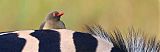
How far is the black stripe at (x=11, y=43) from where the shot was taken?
1.61 ft

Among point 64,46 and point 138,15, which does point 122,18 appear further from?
point 64,46

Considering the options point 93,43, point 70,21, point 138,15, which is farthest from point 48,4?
point 93,43

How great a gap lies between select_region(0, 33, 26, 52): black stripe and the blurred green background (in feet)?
3.10

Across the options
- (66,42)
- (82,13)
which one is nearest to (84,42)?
(66,42)

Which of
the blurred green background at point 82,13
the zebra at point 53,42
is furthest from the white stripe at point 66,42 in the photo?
the blurred green background at point 82,13

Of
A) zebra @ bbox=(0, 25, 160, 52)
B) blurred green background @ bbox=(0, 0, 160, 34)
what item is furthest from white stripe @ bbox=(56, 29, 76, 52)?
blurred green background @ bbox=(0, 0, 160, 34)

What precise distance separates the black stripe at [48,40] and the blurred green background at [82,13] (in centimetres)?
93

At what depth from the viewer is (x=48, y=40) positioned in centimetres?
51

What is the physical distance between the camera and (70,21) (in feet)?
4.92

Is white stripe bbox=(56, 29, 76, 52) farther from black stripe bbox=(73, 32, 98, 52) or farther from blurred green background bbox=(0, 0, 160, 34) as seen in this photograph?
blurred green background bbox=(0, 0, 160, 34)

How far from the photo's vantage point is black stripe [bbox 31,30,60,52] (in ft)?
1.65

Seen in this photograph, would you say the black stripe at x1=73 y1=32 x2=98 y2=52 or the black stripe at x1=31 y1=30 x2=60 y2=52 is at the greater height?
the black stripe at x1=31 y1=30 x2=60 y2=52

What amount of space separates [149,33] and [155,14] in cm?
9

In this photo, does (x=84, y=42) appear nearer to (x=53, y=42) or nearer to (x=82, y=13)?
(x=53, y=42)
